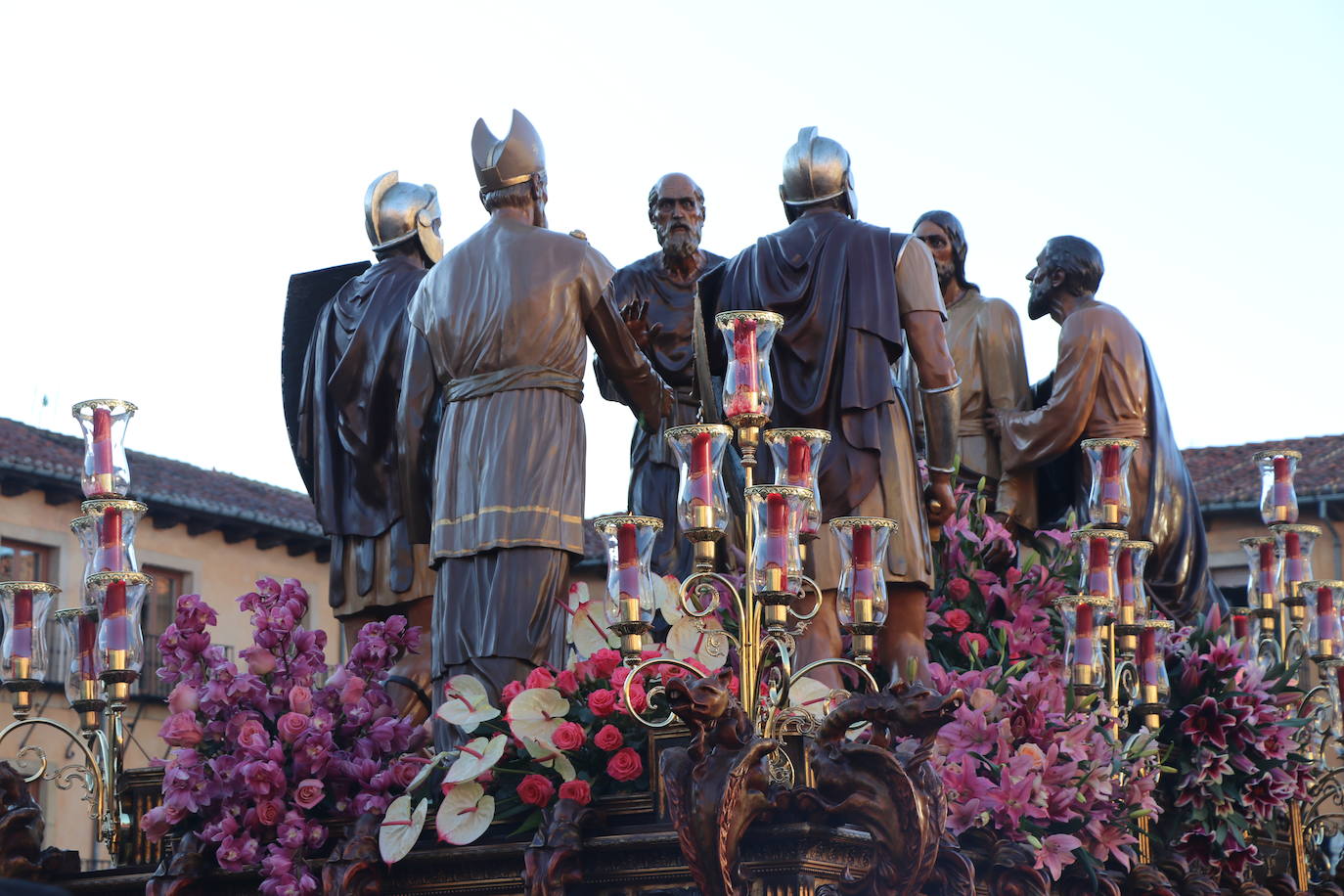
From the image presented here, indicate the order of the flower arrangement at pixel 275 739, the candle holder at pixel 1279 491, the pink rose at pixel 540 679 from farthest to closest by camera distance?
1. the candle holder at pixel 1279 491
2. the flower arrangement at pixel 275 739
3. the pink rose at pixel 540 679

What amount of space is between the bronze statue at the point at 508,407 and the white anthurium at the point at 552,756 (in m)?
0.71

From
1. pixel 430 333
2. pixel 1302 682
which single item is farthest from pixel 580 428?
pixel 1302 682

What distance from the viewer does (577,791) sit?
7070mm

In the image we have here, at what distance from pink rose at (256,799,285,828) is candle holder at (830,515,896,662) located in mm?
2013

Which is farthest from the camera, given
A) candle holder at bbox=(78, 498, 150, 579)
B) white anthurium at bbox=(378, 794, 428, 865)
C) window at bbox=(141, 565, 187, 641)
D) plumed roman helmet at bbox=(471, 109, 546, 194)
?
window at bbox=(141, 565, 187, 641)

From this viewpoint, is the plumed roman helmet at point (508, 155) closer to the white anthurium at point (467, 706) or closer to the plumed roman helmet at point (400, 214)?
the plumed roman helmet at point (400, 214)

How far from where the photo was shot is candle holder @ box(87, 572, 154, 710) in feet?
26.5

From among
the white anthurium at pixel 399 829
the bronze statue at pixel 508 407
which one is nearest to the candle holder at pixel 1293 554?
the bronze statue at pixel 508 407

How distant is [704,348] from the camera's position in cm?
890

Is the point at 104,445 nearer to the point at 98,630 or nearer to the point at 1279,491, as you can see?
the point at 98,630

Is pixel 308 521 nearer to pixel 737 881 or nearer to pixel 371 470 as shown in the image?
pixel 371 470

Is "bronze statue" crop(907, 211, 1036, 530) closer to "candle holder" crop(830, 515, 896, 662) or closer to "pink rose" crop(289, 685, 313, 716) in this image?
"candle holder" crop(830, 515, 896, 662)

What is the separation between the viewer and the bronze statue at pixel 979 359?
11188mm

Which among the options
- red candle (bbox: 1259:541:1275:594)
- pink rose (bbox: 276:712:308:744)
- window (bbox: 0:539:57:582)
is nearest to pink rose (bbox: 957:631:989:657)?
pink rose (bbox: 276:712:308:744)
